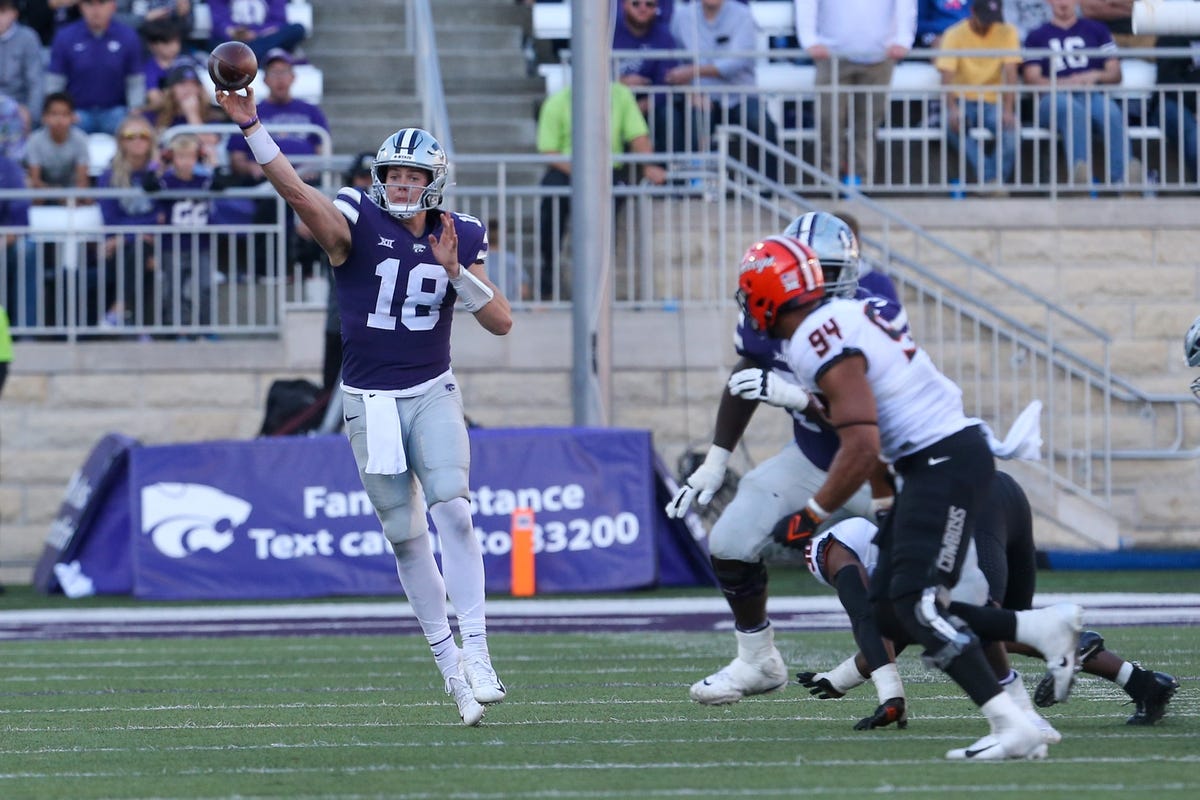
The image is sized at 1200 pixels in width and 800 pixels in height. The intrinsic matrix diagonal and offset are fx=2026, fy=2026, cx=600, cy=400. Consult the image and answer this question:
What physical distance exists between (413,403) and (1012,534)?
6.66 feet

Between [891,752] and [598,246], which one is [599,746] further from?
[598,246]

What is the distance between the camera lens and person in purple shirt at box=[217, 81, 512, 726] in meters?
6.73

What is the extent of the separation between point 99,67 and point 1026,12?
744 cm

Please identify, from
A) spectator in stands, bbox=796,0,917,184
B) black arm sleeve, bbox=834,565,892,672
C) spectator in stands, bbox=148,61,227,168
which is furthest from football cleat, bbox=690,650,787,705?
spectator in stands, bbox=148,61,227,168

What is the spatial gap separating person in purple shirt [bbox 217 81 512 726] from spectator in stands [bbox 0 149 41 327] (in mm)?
8046

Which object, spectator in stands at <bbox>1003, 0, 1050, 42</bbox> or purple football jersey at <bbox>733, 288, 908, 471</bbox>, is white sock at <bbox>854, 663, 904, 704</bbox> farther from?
spectator in stands at <bbox>1003, 0, 1050, 42</bbox>

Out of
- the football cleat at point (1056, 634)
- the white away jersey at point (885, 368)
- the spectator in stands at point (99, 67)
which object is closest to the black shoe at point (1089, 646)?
the football cleat at point (1056, 634)

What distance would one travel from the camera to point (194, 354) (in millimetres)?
14500

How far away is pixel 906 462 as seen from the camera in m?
5.72

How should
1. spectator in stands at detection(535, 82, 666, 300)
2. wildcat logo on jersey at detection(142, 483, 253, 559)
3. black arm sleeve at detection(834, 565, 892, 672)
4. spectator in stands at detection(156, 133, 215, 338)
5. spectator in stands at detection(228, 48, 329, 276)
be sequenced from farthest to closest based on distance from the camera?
spectator in stands at detection(535, 82, 666, 300) → spectator in stands at detection(228, 48, 329, 276) → spectator in stands at detection(156, 133, 215, 338) → wildcat logo on jersey at detection(142, 483, 253, 559) → black arm sleeve at detection(834, 565, 892, 672)

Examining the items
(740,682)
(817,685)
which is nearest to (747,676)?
(740,682)

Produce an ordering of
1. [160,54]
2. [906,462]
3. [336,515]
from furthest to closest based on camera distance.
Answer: [160,54], [336,515], [906,462]

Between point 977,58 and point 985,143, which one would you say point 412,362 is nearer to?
point 985,143

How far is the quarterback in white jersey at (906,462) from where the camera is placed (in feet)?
18.0
